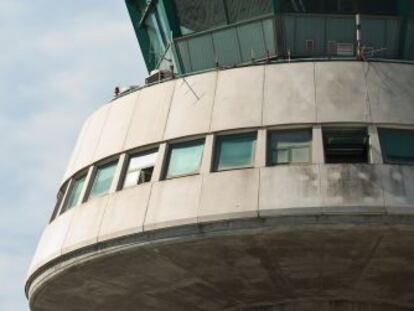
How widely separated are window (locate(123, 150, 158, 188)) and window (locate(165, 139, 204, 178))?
0.49 meters

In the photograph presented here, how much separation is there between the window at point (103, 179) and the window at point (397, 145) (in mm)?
7050

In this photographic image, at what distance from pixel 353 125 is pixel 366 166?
3.65ft

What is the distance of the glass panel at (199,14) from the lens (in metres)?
23.9

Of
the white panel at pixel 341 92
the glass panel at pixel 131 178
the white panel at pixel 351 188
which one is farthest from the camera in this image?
Result: the glass panel at pixel 131 178

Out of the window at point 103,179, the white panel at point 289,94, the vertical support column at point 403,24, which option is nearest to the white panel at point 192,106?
the white panel at point 289,94

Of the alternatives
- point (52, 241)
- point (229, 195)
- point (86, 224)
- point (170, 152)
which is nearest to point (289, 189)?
point (229, 195)

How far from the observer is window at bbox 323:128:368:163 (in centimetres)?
1936

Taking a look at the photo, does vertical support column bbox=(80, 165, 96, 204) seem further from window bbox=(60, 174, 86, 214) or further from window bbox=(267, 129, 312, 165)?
window bbox=(267, 129, 312, 165)

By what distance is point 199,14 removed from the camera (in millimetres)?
24359

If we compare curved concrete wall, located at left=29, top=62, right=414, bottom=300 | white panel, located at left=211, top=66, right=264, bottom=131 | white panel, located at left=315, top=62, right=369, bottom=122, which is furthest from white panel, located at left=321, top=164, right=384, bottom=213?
white panel, located at left=211, top=66, right=264, bottom=131

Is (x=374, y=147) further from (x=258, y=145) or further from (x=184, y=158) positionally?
(x=184, y=158)

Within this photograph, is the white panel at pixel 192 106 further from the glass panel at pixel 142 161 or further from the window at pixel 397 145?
the window at pixel 397 145

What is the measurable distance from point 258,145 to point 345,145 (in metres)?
2.07

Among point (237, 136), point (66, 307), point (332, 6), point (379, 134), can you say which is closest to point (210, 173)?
point (237, 136)
